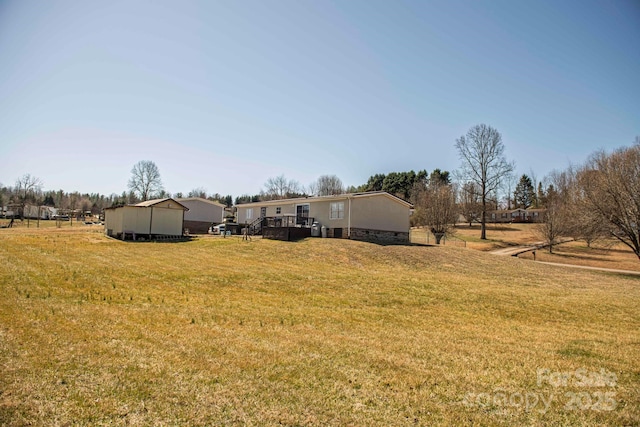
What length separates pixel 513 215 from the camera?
73.0 meters

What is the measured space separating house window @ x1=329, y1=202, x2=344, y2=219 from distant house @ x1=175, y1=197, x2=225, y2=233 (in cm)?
2040

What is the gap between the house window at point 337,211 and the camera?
26.4 m

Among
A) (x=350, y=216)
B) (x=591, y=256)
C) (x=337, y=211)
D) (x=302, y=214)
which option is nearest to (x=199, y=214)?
(x=302, y=214)

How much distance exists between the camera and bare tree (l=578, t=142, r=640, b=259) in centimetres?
2292

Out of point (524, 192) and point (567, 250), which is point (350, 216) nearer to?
point (567, 250)

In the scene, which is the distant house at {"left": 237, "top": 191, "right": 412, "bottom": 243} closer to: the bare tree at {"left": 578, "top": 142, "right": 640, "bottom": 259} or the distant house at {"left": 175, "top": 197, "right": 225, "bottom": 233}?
the bare tree at {"left": 578, "top": 142, "right": 640, "bottom": 259}

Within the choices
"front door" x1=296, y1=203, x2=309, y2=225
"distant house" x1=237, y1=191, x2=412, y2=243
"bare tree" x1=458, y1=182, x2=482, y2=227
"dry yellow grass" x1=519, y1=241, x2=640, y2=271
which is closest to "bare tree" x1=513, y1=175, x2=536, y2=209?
"bare tree" x1=458, y1=182, x2=482, y2=227

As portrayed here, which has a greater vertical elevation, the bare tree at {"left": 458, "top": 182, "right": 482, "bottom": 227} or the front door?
the bare tree at {"left": 458, "top": 182, "right": 482, "bottom": 227}

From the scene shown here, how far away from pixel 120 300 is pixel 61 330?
238 centimetres

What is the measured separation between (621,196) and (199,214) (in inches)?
1502

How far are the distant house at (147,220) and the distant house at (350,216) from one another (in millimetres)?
6539

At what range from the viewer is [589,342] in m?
6.63

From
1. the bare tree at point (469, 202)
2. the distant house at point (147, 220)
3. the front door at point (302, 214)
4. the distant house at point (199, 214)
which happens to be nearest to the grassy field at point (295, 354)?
the distant house at point (147, 220)

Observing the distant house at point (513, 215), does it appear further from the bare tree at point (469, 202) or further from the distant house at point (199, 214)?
Result: the distant house at point (199, 214)
